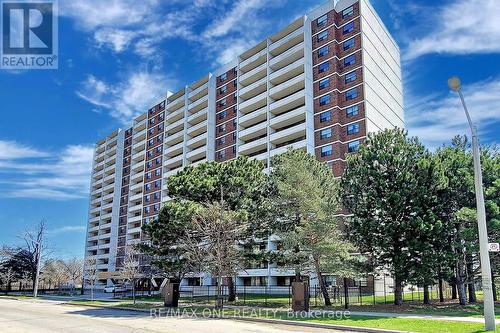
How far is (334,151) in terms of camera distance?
5284 cm

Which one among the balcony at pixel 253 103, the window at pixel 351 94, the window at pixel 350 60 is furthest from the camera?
the balcony at pixel 253 103

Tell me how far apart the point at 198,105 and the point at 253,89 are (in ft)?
53.8

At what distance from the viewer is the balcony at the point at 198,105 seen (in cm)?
7744

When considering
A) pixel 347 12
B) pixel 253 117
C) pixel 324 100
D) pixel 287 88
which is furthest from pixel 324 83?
pixel 253 117

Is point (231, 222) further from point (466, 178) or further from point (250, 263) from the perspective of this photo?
point (466, 178)

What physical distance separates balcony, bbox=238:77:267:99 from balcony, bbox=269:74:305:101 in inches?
119

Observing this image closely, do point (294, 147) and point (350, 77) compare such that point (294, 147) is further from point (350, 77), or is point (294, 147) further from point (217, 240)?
point (217, 240)

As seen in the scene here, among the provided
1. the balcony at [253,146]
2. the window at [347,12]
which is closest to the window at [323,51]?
the window at [347,12]

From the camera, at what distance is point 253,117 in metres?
64.9

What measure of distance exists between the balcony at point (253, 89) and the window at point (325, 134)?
14.6 m

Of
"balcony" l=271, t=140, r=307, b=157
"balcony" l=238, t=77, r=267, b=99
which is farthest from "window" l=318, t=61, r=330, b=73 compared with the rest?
"balcony" l=271, t=140, r=307, b=157

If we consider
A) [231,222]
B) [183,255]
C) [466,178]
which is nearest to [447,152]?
[466,178]

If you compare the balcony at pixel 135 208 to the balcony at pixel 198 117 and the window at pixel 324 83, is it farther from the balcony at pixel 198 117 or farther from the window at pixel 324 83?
the window at pixel 324 83

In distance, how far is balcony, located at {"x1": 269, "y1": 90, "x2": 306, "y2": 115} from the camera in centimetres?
5838
